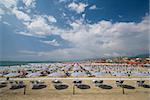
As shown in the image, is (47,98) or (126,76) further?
(126,76)

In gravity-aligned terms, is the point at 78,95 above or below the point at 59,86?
below

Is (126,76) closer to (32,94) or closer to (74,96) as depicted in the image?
(74,96)

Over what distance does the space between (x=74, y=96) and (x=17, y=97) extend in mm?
3434

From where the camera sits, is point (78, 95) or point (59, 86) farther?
point (59, 86)

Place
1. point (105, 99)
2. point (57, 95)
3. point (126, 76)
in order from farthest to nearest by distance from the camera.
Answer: point (126, 76) < point (57, 95) < point (105, 99)

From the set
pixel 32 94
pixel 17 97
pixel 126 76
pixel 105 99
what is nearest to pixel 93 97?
pixel 105 99

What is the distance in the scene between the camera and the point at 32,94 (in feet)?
32.1

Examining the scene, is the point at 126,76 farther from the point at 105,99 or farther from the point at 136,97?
the point at 105,99

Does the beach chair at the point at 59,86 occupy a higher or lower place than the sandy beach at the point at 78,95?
higher

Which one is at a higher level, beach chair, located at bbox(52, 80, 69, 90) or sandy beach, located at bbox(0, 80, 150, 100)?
beach chair, located at bbox(52, 80, 69, 90)

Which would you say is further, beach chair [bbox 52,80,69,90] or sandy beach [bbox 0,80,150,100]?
beach chair [bbox 52,80,69,90]

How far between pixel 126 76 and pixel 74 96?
9.22 meters

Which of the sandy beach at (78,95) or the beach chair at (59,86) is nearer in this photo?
the sandy beach at (78,95)

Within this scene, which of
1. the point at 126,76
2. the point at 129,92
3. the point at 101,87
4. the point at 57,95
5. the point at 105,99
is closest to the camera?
the point at 105,99
